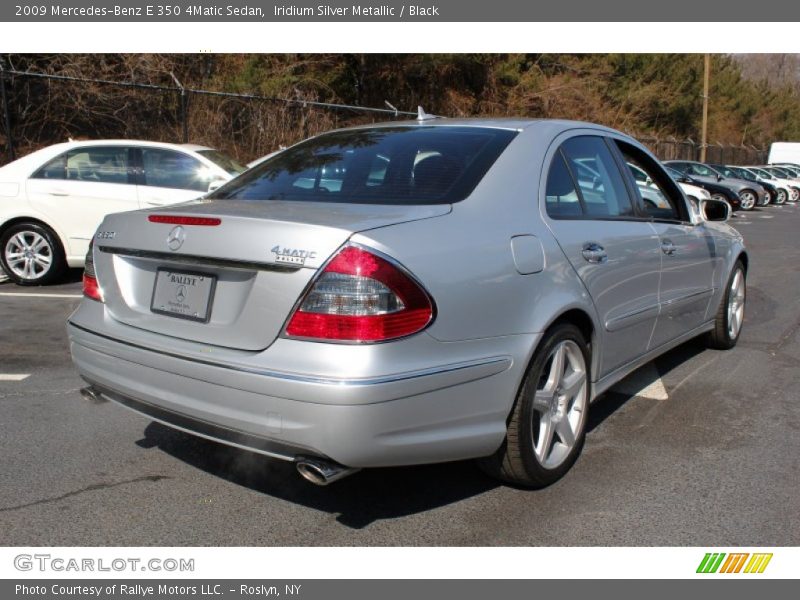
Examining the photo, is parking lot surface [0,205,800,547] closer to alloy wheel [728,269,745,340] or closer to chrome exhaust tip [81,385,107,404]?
chrome exhaust tip [81,385,107,404]

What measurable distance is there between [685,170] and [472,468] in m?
24.9

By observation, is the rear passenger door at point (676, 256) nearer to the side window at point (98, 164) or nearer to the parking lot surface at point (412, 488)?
the parking lot surface at point (412, 488)

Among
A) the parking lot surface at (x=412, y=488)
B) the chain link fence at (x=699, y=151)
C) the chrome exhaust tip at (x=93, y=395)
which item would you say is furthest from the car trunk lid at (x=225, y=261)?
the chain link fence at (x=699, y=151)

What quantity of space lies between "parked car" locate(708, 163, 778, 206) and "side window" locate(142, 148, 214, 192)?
22450 mm

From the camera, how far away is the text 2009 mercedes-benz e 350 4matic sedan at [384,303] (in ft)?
8.60

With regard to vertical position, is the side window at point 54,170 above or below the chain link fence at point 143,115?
below

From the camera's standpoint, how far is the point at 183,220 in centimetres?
300

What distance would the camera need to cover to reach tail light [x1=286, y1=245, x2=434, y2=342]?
102 inches

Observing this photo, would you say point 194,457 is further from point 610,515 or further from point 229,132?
point 229,132

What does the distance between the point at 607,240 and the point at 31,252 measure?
6.72 metres

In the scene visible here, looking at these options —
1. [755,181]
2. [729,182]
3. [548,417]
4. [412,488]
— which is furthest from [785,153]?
[412,488]

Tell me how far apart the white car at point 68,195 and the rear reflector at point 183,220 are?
551 cm

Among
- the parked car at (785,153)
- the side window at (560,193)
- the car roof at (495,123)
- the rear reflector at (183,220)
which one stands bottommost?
the rear reflector at (183,220)

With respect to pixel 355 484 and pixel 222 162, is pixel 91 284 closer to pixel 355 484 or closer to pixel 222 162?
pixel 355 484
